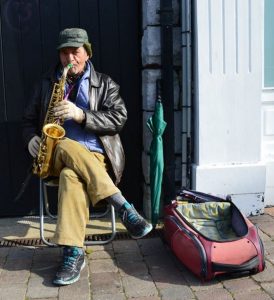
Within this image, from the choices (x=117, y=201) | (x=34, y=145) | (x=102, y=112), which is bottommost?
(x=117, y=201)

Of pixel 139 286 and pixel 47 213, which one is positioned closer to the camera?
pixel 139 286

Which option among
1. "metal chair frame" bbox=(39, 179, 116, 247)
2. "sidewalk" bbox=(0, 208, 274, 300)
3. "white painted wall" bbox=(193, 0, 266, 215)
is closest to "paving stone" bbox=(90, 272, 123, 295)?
"sidewalk" bbox=(0, 208, 274, 300)

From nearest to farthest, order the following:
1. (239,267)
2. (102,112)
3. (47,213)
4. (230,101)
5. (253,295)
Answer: (253,295)
(239,267)
(102,112)
(230,101)
(47,213)

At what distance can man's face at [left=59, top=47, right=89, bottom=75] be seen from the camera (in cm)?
360

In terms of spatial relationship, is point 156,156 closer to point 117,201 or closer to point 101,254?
point 117,201

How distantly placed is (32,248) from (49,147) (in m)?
0.88

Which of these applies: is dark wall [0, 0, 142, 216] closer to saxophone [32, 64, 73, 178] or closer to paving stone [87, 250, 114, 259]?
saxophone [32, 64, 73, 178]

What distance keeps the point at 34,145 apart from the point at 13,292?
1047mm

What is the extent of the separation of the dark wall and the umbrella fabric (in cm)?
54

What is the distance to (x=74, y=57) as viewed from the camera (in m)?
3.62

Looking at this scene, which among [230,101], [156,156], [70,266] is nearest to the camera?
[70,266]

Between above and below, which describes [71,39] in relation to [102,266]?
above

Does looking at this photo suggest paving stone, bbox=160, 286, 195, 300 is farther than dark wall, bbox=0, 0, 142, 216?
No

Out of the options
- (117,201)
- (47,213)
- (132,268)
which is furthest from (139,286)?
(47,213)
